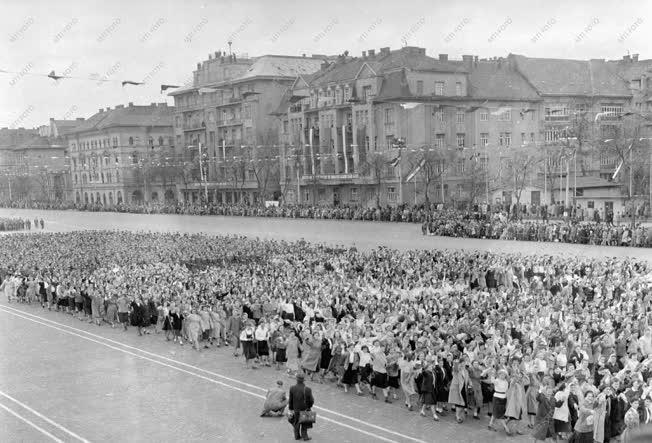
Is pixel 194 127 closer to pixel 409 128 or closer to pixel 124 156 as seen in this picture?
pixel 124 156

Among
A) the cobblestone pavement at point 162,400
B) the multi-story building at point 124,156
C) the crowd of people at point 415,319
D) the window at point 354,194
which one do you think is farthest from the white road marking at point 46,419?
the multi-story building at point 124,156

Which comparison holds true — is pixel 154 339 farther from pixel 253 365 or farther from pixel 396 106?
pixel 396 106

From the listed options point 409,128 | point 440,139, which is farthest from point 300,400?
point 440,139

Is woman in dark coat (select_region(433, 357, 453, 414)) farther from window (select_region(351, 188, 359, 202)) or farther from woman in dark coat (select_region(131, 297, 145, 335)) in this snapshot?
window (select_region(351, 188, 359, 202))

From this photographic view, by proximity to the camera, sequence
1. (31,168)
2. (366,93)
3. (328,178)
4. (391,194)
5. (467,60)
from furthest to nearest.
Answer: (31,168)
(467,60)
(328,178)
(366,93)
(391,194)

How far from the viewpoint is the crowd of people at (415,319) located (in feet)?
47.4

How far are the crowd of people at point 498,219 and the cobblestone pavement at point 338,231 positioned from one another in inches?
47.6

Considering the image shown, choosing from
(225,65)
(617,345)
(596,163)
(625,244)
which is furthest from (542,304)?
(225,65)

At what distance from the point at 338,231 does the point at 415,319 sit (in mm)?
30831

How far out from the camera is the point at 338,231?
167 ft

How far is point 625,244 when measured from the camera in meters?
38.5

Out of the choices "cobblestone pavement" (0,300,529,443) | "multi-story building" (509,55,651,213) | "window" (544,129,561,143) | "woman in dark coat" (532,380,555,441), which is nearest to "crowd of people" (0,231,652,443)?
"woman in dark coat" (532,380,555,441)

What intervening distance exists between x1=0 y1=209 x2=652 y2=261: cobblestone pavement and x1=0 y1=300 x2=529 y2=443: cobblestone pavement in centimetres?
2047

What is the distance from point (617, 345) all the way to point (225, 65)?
89.7 m
